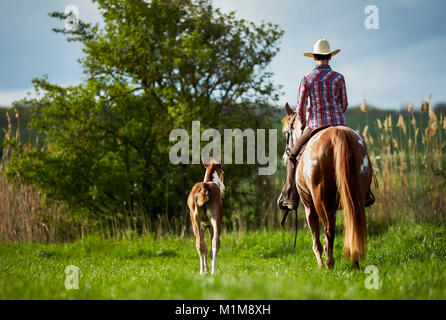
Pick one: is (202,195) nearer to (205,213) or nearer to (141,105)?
(205,213)

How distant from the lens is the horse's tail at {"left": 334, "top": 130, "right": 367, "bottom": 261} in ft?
14.2

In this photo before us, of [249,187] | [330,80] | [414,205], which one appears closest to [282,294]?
[330,80]

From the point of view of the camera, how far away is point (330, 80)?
18.2ft

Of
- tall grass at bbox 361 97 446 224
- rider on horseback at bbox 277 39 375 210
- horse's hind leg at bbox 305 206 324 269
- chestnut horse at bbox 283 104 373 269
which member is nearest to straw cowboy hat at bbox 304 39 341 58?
rider on horseback at bbox 277 39 375 210

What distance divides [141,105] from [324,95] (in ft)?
25.6

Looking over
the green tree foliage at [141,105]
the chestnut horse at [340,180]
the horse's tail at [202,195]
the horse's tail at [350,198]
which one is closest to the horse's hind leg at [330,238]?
the chestnut horse at [340,180]

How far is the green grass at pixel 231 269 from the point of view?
3.20 meters

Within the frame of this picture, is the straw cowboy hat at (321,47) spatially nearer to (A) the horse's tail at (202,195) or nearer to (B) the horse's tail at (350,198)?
(B) the horse's tail at (350,198)

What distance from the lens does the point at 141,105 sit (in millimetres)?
12273

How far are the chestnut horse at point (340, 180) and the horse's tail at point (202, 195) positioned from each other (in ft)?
4.33

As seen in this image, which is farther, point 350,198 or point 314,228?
point 314,228

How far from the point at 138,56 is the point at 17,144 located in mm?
4432

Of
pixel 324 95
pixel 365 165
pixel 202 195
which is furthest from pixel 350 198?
pixel 202 195

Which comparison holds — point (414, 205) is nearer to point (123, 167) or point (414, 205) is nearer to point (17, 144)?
point (123, 167)
